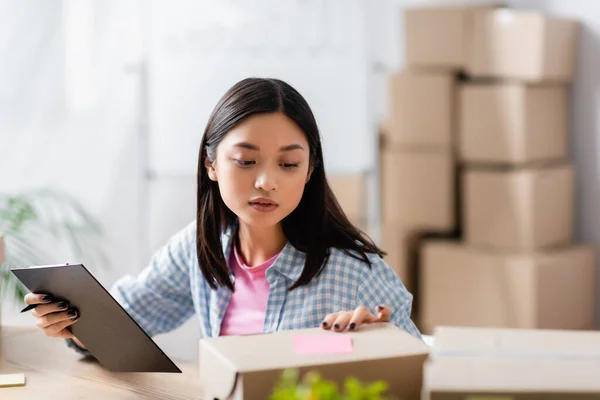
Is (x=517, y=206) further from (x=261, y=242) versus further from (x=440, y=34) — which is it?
(x=261, y=242)

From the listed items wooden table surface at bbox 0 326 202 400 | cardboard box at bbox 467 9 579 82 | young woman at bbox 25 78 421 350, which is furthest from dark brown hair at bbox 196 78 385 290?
cardboard box at bbox 467 9 579 82

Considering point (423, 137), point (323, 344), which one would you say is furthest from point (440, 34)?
point (323, 344)

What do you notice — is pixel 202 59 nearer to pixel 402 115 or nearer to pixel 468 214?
pixel 402 115

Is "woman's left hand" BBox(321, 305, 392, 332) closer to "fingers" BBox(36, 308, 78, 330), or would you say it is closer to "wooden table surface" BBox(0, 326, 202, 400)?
"wooden table surface" BBox(0, 326, 202, 400)

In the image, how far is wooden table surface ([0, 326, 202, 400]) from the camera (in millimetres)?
1401

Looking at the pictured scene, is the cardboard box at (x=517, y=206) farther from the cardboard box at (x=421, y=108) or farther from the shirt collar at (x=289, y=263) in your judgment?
the shirt collar at (x=289, y=263)

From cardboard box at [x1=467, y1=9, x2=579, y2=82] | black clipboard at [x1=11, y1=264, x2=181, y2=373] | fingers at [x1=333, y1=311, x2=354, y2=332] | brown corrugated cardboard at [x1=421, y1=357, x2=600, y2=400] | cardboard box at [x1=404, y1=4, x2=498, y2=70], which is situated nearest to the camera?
brown corrugated cardboard at [x1=421, y1=357, x2=600, y2=400]

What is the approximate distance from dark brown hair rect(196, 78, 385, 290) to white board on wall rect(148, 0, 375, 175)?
5.54 feet

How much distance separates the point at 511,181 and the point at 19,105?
5.87ft

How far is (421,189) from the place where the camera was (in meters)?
3.39

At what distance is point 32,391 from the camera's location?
1.42m

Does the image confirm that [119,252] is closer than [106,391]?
No

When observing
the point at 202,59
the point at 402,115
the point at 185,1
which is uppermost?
the point at 185,1

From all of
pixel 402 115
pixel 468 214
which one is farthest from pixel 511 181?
pixel 402 115
